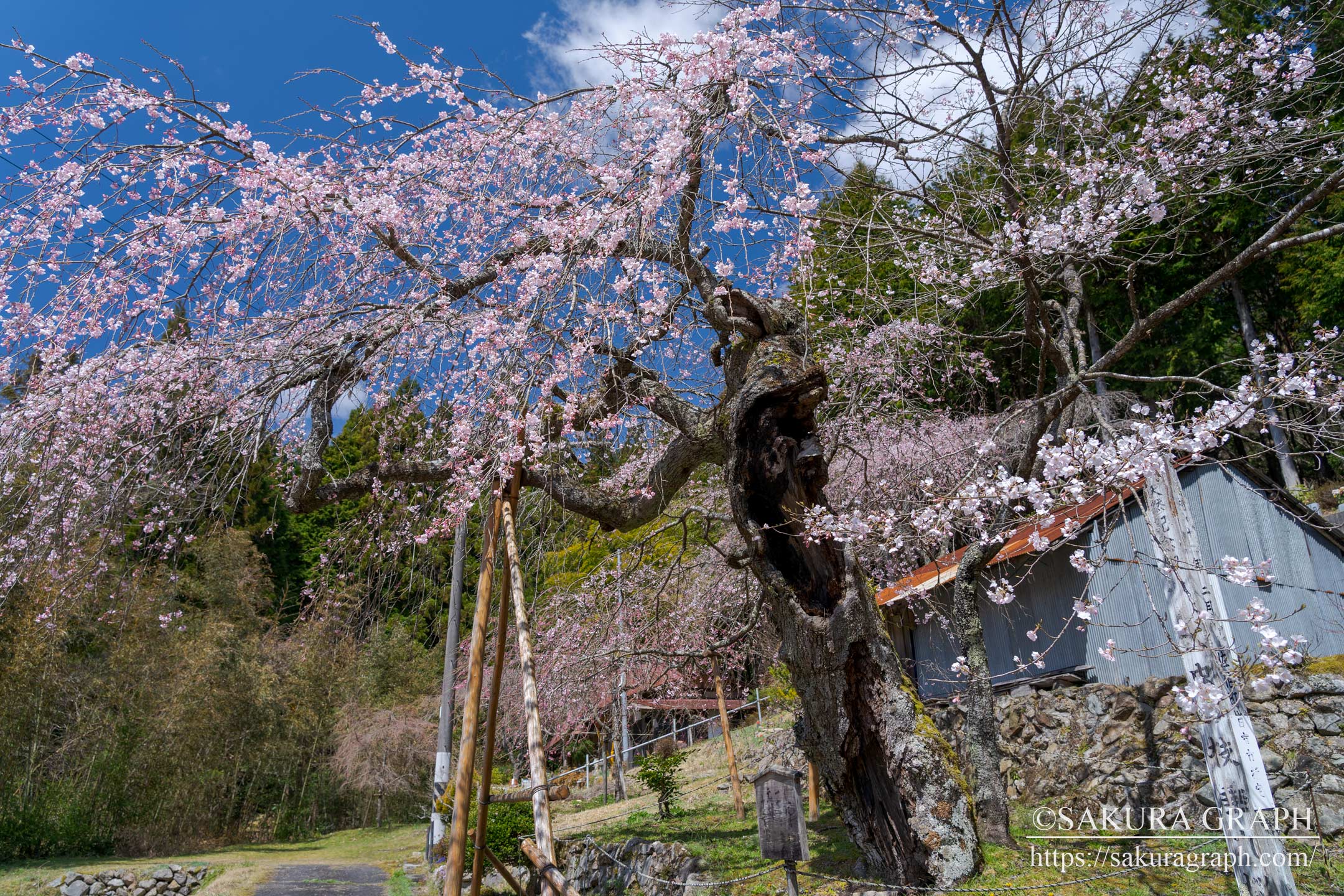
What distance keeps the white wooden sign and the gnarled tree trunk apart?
1.48 metres

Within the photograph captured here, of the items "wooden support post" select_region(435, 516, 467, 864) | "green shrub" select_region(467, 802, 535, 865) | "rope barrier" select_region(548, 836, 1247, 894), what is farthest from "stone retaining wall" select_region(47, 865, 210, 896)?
"rope barrier" select_region(548, 836, 1247, 894)

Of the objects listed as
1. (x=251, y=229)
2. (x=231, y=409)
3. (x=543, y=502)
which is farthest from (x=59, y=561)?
(x=543, y=502)

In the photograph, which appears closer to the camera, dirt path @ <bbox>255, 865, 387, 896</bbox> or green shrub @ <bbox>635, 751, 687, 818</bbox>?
green shrub @ <bbox>635, 751, 687, 818</bbox>

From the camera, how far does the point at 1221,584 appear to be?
8.66 meters

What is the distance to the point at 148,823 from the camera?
1394cm

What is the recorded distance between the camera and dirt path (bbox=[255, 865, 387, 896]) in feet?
33.3

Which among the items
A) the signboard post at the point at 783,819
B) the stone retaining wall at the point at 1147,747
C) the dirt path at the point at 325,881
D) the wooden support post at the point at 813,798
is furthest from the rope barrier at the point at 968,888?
the dirt path at the point at 325,881

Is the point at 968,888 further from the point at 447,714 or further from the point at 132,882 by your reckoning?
the point at 132,882

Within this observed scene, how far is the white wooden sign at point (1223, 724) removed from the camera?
412cm

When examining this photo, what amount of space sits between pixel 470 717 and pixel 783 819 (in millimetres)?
2348

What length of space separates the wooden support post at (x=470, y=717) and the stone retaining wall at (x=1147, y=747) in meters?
4.86

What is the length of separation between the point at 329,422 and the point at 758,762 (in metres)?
9.21

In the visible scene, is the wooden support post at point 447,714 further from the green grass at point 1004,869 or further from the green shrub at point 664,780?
the green grass at point 1004,869

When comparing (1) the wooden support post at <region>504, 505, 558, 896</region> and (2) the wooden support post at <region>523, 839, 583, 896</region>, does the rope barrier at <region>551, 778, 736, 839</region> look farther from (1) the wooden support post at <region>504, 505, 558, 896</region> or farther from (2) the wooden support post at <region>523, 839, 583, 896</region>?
(2) the wooden support post at <region>523, 839, 583, 896</region>
